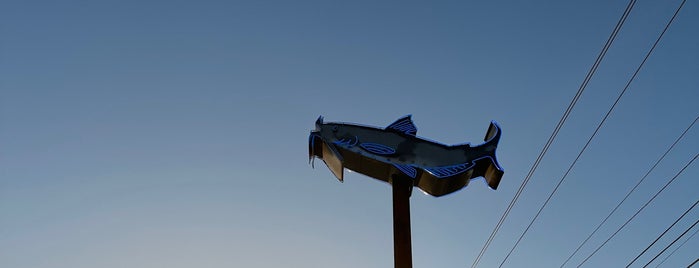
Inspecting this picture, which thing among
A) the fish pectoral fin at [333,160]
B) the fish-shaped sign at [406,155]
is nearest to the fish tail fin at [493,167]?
the fish-shaped sign at [406,155]

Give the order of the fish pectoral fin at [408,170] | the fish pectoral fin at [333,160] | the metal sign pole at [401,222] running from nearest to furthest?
the metal sign pole at [401,222], the fish pectoral fin at [408,170], the fish pectoral fin at [333,160]

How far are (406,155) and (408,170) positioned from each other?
270mm

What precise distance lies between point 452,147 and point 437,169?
440 mm

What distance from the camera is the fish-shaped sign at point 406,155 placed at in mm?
9484

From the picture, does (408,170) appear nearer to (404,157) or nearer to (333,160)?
(404,157)

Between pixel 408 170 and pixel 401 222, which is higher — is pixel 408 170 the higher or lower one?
the higher one

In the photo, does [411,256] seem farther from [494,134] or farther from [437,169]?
[494,134]

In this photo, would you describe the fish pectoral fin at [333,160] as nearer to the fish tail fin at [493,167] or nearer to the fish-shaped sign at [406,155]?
the fish-shaped sign at [406,155]

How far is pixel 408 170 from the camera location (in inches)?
372

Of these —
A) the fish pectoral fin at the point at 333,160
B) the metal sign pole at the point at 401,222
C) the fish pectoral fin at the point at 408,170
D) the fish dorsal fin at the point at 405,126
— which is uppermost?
the fish dorsal fin at the point at 405,126

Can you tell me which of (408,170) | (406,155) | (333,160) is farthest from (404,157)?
(333,160)

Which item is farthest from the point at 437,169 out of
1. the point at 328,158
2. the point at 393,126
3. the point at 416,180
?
the point at 328,158

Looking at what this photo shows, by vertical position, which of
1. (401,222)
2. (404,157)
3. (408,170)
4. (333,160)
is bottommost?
(401,222)

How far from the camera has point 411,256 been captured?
8.59 m
